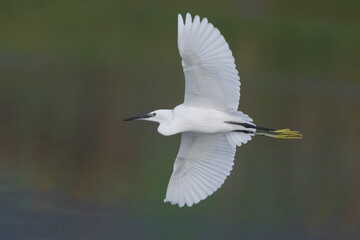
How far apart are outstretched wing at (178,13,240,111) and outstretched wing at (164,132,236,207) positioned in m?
0.24

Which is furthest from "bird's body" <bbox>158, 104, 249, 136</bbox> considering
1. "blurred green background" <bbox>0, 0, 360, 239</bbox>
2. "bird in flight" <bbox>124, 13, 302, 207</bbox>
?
"blurred green background" <bbox>0, 0, 360, 239</bbox>

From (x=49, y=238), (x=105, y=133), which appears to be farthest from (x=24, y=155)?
(x=49, y=238)

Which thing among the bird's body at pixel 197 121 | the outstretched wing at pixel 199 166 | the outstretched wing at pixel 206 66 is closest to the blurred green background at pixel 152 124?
the outstretched wing at pixel 199 166

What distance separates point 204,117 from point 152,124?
9.62 ft

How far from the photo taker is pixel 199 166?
5.24 m

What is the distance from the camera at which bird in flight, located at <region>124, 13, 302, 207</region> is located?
478cm

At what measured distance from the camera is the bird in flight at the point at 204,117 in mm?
4781

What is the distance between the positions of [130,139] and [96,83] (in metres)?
1.24

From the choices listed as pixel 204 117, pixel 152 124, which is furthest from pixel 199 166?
pixel 152 124

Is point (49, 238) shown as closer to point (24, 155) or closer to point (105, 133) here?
point (24, 155)

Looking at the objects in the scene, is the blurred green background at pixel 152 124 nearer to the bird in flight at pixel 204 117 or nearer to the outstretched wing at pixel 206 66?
Answer: the bird in flight at pixel 204 117

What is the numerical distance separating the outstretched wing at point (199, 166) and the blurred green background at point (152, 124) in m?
0.50

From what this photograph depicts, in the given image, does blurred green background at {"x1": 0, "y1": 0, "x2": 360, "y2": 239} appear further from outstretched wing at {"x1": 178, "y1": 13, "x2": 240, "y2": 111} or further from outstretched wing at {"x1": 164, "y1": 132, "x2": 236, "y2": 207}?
outstretched wing at {"x1": 178, "y1": 13, "x2": 240, "y2": 111}

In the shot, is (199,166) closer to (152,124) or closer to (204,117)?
(204,117)
